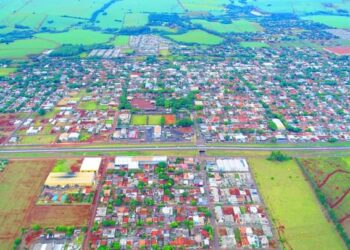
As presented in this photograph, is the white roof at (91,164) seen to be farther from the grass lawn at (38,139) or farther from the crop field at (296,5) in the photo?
the crop field at (296,5)

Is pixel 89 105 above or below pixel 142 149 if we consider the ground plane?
above

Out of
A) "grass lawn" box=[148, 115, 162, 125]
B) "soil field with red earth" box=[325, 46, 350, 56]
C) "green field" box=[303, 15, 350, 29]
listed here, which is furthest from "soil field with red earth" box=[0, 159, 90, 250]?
"green field" box=[303, 15, 350, 29]

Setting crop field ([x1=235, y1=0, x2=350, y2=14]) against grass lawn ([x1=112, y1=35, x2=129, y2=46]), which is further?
crop field ([x1=235, y1=0, x2=350, y2=14])

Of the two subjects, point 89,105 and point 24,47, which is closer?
point 89,105

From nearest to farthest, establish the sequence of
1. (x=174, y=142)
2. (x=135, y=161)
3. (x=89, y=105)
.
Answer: (x=135, y=161)
(x=174, y=142)
(x=89, y=105)

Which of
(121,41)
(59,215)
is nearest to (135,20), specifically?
(121,41)

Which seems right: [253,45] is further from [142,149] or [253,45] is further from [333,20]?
[142,149]

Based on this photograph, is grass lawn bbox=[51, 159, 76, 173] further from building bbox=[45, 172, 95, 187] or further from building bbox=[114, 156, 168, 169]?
building bbox=[114, 156, 168, 169]
